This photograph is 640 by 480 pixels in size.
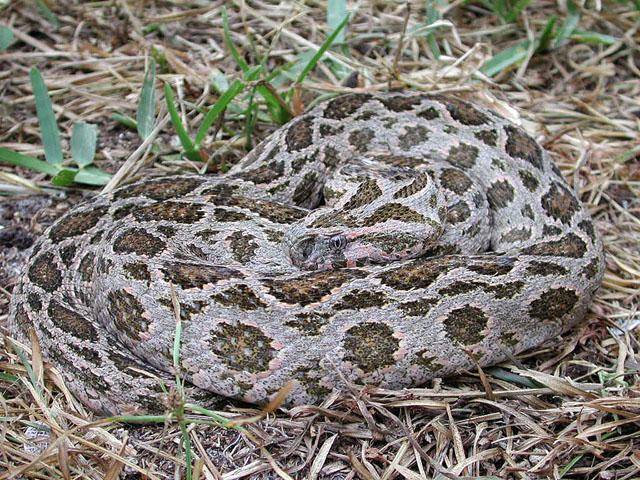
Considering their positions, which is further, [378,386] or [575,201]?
[575,201]

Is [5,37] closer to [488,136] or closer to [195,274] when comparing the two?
[195,274]

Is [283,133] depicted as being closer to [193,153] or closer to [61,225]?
[193,153]

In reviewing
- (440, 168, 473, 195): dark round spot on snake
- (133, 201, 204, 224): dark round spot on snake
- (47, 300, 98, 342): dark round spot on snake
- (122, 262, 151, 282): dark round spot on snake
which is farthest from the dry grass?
(440, 168, 473, 195): dark round spot on snake

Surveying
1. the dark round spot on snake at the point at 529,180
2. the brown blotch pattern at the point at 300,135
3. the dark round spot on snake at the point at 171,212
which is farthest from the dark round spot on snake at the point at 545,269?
the dark round spot on snake at the point at 171,212

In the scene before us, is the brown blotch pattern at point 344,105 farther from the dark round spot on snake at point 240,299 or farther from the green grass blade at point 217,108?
the dark round spot on snake at point 240,299

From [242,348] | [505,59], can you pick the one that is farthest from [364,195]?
[505,59]

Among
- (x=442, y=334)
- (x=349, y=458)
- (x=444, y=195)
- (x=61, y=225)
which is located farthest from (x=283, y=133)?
(x=349, y=458)
